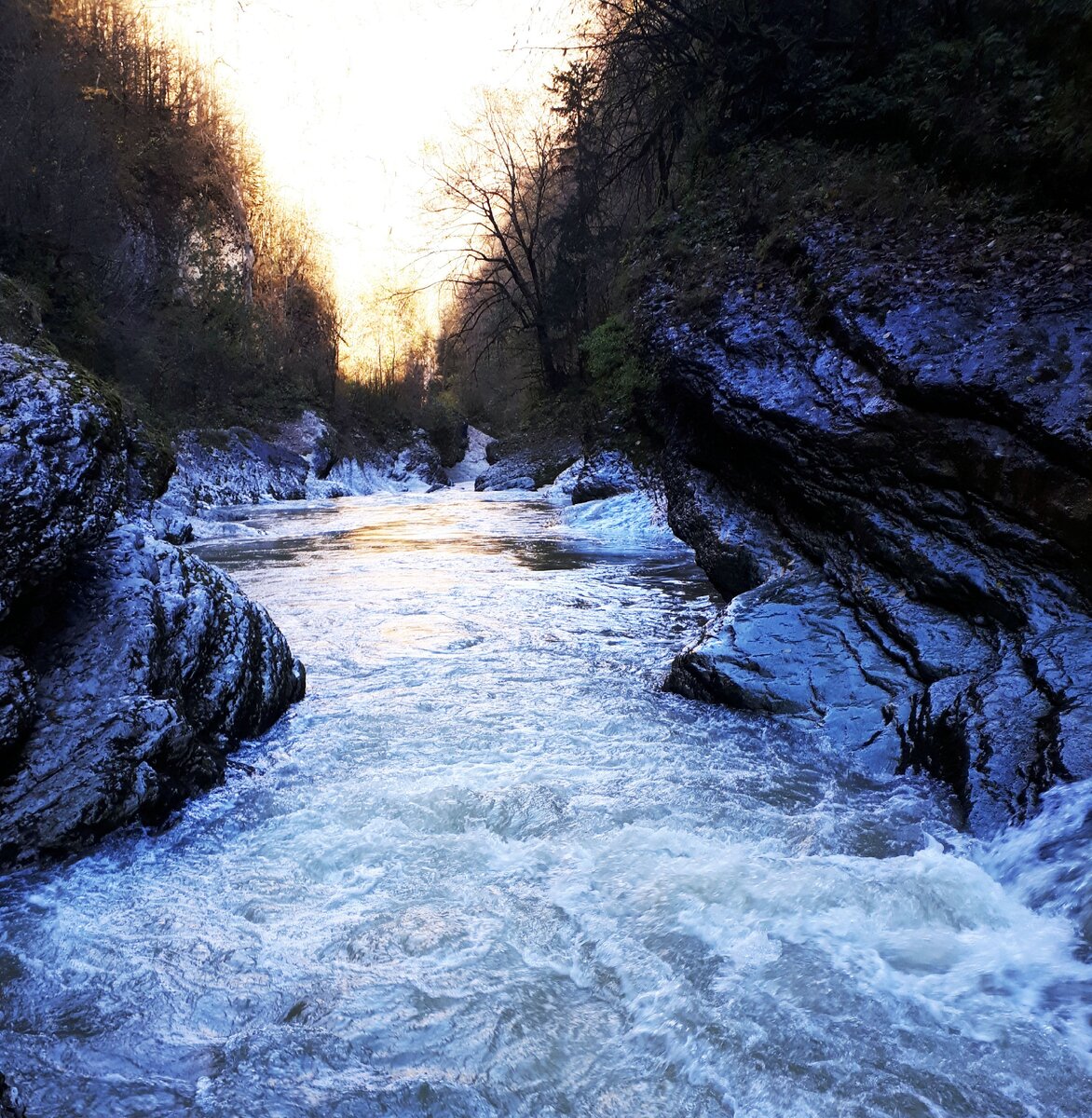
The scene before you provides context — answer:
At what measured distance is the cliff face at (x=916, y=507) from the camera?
4.05 metres

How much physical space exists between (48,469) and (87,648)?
0.86 meters

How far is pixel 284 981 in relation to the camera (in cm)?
252

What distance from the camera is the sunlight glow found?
101 ft

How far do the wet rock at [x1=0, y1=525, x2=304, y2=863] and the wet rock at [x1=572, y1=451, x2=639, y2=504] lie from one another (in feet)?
41.8

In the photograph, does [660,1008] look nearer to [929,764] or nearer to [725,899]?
[725,899]

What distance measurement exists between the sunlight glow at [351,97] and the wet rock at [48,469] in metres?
25.9

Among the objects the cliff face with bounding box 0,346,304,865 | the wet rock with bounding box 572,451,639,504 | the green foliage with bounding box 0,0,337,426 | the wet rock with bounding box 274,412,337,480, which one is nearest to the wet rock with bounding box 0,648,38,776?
the cliff face with bounding box 0,346,304,865

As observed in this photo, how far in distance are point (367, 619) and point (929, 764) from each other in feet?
16.6

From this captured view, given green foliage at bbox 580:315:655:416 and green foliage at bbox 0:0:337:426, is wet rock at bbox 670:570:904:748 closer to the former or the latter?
green foliage at bbox 580:315:655:416

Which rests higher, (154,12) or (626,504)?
(154,12)

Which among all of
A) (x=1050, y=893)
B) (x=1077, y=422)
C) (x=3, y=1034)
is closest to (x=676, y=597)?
(x=1077, y=422)

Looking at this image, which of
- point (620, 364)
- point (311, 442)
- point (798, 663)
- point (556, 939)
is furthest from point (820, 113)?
point (311, 442)

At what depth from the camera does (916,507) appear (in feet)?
16.5

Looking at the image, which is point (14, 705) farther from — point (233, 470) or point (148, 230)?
point (148, 230)
